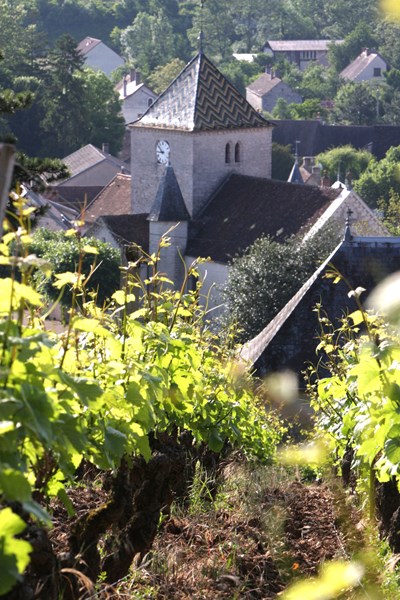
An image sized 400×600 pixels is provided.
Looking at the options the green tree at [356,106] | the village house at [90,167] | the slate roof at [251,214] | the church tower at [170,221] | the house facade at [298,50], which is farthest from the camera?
the house facade at [298,50]

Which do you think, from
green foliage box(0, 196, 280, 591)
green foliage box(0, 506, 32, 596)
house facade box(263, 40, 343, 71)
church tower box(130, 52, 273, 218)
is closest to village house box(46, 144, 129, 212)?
church tower box(130, 52, 273, 218)

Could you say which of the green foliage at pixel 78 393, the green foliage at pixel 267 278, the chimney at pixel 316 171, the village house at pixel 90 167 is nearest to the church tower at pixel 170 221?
the green foliage at pixel 267 278

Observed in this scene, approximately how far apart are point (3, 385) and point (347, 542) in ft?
8.62

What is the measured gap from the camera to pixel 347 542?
16.3 feet

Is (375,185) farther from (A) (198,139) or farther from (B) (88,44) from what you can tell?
(B) (88,44)

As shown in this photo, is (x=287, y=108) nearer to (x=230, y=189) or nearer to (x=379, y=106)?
(x=379, y=106)

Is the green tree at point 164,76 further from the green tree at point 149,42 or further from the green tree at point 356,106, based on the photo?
the green tree at point 356,106

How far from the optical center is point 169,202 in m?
35.6

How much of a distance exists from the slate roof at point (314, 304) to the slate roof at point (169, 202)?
17191mm

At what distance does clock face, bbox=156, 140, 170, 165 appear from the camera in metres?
37.9

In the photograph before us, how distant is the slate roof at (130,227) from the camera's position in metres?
35.8

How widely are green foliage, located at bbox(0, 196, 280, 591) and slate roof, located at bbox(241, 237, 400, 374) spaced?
10.0 metres

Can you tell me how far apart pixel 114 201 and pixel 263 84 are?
57442 mm

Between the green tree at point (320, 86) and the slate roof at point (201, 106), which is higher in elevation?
the slate roof at point (201, 106)
